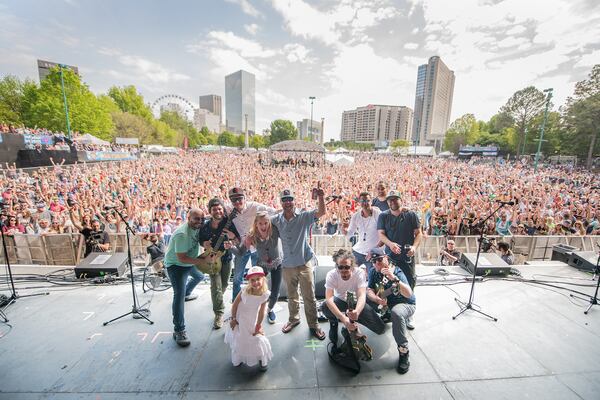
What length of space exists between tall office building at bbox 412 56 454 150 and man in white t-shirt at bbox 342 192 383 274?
126318mm

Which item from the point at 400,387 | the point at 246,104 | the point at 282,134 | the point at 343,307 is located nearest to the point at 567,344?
the point at 400,387

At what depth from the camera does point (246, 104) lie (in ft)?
651

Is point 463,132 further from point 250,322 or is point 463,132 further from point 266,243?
point 250,322

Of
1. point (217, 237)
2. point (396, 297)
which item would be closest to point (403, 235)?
point (396, 297)

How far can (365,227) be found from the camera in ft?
13.0

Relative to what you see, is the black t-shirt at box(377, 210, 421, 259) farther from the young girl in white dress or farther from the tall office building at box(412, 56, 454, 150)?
the tall office building at box(412, 56, 454, 150)

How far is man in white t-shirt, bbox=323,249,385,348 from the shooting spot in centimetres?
285

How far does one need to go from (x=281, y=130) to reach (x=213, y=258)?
78.5m

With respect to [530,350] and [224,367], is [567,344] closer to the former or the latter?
[530,350]

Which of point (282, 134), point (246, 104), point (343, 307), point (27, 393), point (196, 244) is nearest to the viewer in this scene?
point (27, 393)

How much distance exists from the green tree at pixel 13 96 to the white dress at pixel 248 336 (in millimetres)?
43202

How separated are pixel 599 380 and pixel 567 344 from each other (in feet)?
1.84

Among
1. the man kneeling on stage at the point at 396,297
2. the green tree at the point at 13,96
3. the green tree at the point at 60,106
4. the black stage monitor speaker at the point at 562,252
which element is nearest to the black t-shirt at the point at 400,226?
the man kneeling on stage at the point at 396,297

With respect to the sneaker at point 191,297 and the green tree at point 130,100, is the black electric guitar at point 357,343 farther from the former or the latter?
the green tree at point 130,100
